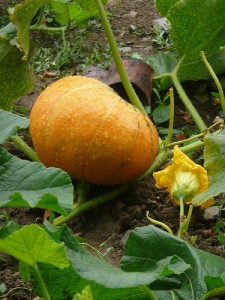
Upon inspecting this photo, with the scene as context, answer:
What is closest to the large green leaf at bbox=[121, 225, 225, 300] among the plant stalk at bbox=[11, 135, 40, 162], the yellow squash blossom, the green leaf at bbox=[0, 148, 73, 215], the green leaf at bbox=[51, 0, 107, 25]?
the green leaf at bbox=[0, 148, 73, 215]

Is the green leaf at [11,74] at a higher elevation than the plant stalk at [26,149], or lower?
higher

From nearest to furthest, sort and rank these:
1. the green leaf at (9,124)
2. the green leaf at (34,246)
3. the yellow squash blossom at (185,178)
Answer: the green leaf at (34,246) → the green leaf at (9,124) → the yellow squash blossom at (185,178)

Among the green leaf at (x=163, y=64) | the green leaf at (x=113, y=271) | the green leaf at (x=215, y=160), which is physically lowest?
the green leaf at (x=163, y=64)

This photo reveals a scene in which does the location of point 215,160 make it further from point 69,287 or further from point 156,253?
point 69,287

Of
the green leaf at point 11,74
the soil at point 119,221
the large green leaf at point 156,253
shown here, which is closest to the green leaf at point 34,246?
the large green leaf at point 156,253

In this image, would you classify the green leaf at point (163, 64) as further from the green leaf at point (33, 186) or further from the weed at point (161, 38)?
the green leaf at point (33, 186)

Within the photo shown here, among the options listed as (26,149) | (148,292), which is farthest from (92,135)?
(148,292)

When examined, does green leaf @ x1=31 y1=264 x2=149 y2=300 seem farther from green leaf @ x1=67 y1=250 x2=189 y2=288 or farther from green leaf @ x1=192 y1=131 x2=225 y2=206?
green leaf @ x1=192 y1=131 x2=225 y2=206
